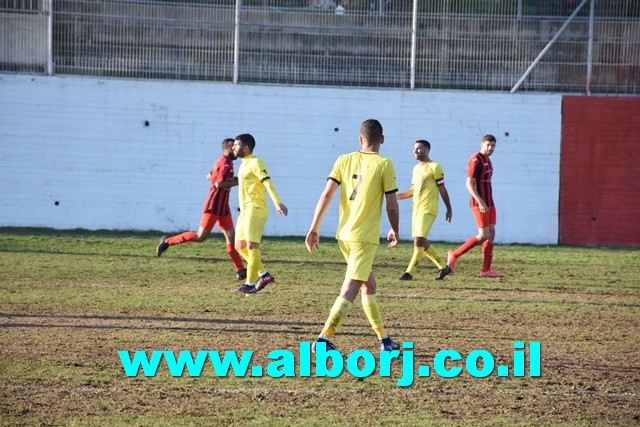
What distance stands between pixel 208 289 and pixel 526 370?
20.9 ft

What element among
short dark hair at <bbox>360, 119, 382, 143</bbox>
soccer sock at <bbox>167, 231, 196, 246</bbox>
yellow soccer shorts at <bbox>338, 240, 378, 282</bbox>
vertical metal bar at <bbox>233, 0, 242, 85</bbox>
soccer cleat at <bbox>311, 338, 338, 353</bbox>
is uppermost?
vertical metal bar at <bbox>233, 0, 242, 85</bbox>

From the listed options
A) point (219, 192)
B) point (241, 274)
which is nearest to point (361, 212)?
point (241, 274)

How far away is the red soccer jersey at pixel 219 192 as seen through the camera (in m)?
15.3

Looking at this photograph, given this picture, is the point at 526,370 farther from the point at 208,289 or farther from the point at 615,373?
the point at 208,289

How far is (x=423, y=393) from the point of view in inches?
302

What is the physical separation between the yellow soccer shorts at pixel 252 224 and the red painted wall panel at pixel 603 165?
12.4 meters

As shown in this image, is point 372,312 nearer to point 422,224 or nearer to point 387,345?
point 387,345

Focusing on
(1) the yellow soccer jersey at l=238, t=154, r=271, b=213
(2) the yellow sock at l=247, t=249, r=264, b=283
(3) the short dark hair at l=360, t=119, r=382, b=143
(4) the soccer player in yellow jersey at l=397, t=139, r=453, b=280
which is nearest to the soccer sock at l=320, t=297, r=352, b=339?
(3) the short dark hair at l=360, t=119, r=382, b=143

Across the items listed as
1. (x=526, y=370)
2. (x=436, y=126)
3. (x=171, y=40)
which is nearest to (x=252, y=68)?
(x=171, y=40)

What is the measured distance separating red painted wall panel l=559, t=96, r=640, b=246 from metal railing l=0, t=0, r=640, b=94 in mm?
614

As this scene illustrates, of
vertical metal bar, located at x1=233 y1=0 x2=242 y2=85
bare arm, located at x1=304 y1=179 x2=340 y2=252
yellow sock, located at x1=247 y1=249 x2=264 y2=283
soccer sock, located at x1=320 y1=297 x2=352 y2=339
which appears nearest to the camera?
soccer sock, located at x1=320 y1=297 x2=352 y2=339

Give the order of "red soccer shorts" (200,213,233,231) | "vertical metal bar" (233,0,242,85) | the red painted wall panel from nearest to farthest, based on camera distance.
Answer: "red soccer shorts" (200,213,233,231)
the red painted wall panel
"vertical metal bar" (233,0,242,85)

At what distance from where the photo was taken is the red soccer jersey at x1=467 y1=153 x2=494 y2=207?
51.3 ft

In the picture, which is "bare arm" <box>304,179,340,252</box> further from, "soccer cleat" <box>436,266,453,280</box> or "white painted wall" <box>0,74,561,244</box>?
"white painted wall" <box>0,74,561,244</box>
